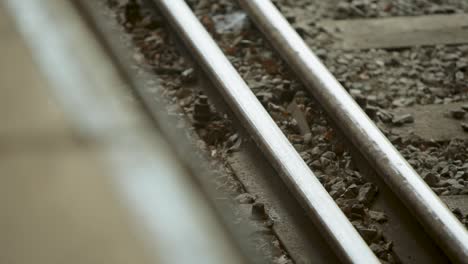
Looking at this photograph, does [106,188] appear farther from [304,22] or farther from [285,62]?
[304,22]

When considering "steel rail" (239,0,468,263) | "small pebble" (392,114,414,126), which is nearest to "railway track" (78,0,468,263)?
"steel rail" (239,0,468,263)

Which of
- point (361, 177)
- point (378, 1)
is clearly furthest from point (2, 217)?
point (378, 1)

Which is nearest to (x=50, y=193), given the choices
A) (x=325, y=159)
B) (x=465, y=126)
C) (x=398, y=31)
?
(x=325, y=159)

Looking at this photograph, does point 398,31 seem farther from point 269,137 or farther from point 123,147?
point 123,147

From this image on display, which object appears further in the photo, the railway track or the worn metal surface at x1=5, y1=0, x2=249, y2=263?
the worn metal surface at x1=5, y1=0, x2=249, y2=263

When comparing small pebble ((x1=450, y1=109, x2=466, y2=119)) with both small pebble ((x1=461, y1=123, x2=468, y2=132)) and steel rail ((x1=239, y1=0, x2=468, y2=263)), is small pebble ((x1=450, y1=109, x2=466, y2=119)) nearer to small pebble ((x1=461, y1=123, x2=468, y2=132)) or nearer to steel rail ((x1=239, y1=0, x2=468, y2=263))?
small pebble ((x1=461, y1=123, x2=468, y2=132))
